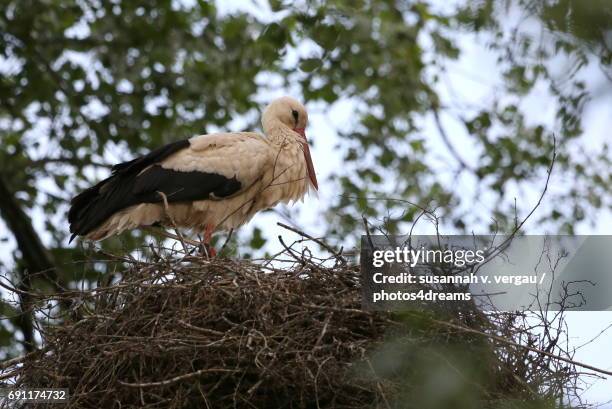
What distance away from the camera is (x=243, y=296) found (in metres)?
3.71

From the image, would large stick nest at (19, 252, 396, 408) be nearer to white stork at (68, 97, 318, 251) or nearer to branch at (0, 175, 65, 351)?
white stork at (68, 97, 318, 251)

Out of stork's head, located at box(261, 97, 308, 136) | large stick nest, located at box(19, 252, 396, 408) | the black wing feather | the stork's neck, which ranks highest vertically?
stork's head, located at box(261, 97, 308, 136)

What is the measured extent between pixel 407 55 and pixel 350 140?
0.96m

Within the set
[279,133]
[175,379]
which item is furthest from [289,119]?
[175,379]

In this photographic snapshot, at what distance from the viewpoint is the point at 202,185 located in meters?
5.23

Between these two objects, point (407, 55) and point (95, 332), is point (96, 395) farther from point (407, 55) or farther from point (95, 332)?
point (407, 55)

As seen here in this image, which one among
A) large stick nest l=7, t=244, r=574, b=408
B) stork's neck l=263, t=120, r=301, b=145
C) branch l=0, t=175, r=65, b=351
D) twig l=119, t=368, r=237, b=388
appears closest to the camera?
twig l=119, t=368, r=237, b=388

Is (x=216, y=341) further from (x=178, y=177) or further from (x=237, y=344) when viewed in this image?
(x=178, y=177)

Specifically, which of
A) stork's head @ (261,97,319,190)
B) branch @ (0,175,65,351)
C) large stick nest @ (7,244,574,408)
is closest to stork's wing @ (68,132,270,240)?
stork's head @ (261,97,319,190)

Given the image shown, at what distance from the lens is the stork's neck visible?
5520mm

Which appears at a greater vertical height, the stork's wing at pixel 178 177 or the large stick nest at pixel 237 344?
the stork's wing at pixel 178 177

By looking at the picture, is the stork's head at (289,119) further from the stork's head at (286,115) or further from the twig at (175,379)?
the twig at (175,379)

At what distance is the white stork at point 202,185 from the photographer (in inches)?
201

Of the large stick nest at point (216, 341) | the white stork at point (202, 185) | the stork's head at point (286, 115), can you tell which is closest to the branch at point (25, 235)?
the white stork at point (202, 185)
